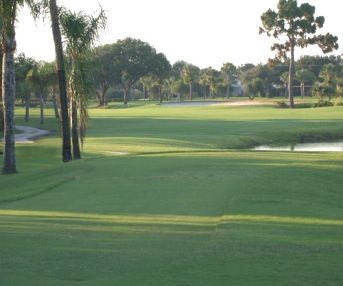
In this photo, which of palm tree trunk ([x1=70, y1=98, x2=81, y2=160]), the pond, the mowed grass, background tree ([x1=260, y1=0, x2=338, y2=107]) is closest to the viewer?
the mowed grass

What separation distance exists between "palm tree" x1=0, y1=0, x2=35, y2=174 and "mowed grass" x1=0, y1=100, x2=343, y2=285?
2662mm

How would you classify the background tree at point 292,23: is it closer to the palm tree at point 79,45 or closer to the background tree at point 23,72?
the background tree at point 23,72

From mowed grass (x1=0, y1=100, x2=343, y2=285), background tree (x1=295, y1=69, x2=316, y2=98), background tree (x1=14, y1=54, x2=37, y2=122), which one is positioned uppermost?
background tree (x1=14, y1=54, x2=37, y2=122)

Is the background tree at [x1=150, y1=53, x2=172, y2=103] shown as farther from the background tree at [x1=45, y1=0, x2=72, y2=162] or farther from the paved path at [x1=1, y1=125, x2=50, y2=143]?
the background tree at [x1=45, y1=0, x2=72, y2=162]

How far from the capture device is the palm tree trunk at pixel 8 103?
25516 mm

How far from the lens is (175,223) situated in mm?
12156

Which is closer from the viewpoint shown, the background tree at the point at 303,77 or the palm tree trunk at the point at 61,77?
the palm tree trunk at the point at 61,77

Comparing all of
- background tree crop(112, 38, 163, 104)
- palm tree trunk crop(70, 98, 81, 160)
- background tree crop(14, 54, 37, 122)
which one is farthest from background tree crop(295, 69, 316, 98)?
palm tree trunk crop(70, 98, 81, 160)

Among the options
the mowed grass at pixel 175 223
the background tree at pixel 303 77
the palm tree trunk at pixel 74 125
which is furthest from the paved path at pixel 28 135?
the background tree at pixel 303 77

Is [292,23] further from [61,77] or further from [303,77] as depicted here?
[61,77]

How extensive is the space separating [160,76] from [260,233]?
12296 cm

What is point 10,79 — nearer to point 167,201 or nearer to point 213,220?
point 167,201

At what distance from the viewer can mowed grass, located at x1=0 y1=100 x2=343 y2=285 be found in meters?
8.88

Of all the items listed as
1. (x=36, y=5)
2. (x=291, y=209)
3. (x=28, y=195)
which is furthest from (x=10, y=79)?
(x=291, y=209)
